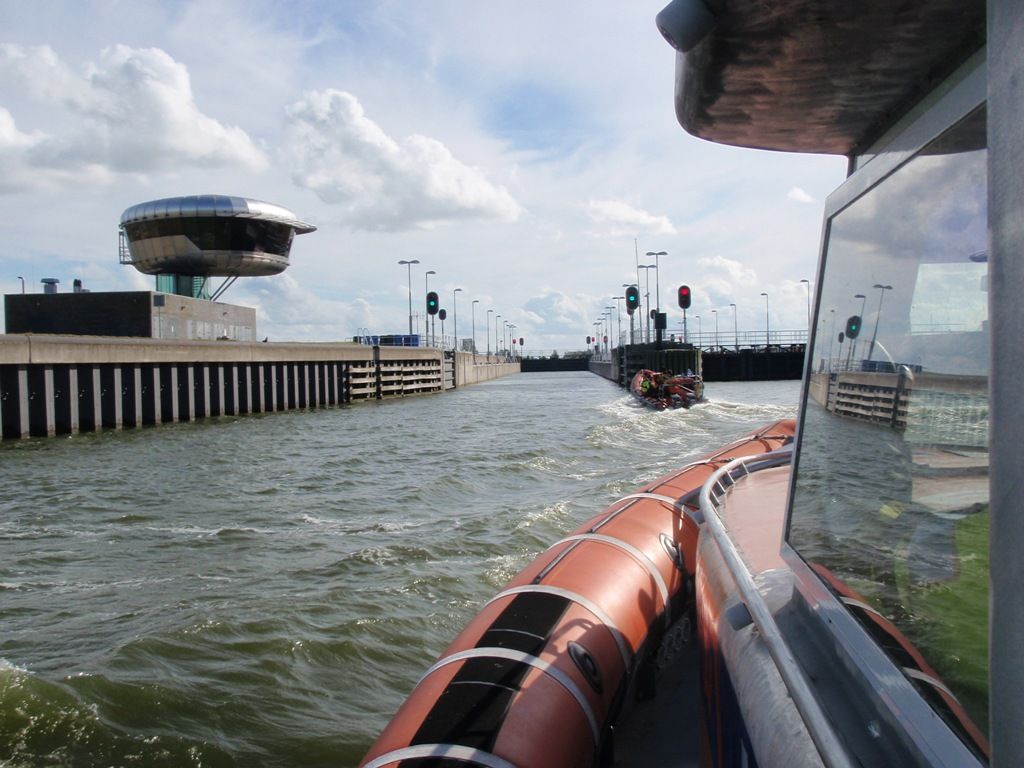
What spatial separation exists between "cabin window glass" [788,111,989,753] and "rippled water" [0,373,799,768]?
A: 3338mm

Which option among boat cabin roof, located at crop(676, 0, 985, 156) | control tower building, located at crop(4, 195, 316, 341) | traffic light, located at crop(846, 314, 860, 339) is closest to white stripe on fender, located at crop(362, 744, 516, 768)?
traffic light, located at crop(846, 314, 860, 339)

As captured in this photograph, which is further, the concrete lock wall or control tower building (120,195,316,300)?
control tower building (120,195,316,300)

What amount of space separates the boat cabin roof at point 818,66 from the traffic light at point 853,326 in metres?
0.46

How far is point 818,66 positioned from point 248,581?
6411 millimetres

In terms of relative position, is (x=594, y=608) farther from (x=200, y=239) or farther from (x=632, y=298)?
(x=200, y=239)

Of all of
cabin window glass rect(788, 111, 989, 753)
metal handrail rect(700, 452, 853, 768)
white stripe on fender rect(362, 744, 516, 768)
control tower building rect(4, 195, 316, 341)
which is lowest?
white stripe on fender rect(362, 744, 516, 768)

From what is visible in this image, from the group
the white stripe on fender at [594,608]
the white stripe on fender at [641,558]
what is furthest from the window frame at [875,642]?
the white stripe on fender at [641,558]

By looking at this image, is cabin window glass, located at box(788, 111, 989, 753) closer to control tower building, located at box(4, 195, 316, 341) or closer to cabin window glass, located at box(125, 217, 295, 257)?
control tower building, located at box(4, 195, 316, 341)

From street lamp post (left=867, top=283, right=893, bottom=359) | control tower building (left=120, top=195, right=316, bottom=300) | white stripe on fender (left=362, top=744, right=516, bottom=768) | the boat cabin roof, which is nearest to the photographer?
the boat cabin roof

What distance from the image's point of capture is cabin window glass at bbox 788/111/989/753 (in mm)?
1272

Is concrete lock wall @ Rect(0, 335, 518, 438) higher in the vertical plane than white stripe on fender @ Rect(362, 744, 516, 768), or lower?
higher

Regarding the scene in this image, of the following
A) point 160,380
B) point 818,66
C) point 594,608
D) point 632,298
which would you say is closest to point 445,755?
point 594,608

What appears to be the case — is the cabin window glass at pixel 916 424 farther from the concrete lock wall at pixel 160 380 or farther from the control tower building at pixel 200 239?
the control tower building at pixel 200 239

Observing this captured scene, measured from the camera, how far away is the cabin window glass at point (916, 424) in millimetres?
1272
